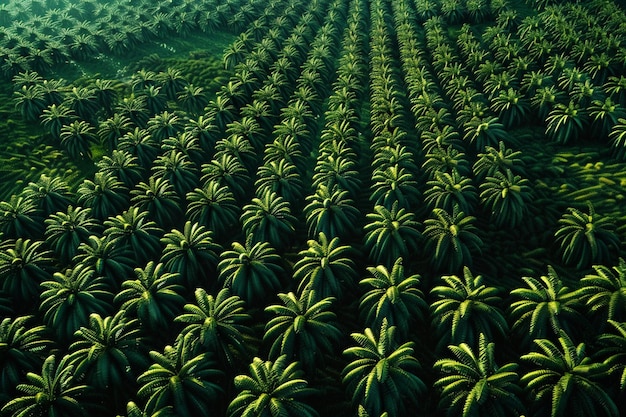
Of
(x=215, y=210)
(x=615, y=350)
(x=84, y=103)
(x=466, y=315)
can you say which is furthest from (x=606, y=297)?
(x=84, y=103)

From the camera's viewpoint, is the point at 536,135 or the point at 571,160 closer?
the point at 571,160

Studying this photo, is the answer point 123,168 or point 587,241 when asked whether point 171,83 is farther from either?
point 587,241

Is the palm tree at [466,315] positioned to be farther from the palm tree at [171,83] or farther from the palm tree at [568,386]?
the palm tree at [171,83]

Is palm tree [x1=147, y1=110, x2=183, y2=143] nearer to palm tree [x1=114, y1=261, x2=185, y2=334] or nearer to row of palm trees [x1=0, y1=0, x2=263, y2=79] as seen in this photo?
palm tree [x1=114, y1=261, x2=185, y2=334]

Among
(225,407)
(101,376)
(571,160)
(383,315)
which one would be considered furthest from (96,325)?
(571,160)

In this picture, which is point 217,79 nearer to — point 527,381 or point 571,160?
point 571,160

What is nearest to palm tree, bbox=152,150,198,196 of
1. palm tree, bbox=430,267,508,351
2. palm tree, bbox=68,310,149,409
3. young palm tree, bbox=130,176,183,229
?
young palm tree, bbox=130,176,183,229

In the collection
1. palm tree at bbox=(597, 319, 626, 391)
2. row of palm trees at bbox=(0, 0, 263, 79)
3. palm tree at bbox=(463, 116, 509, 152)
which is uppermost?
row of palm trees at bbox=(0, 0, 263, 79)
